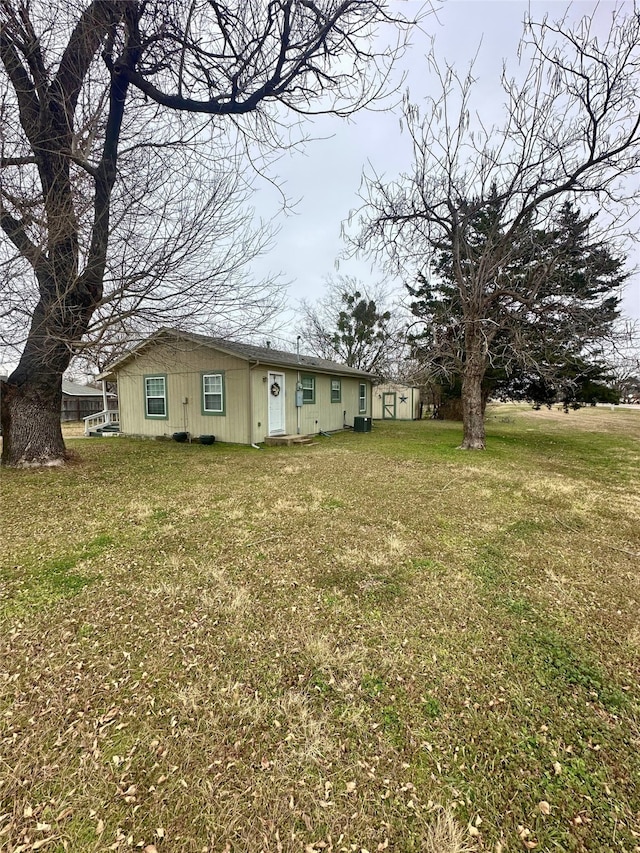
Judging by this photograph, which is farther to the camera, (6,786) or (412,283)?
(412,283)

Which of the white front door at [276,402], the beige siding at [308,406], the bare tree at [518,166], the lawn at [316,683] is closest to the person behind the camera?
the lawn at [316,683]

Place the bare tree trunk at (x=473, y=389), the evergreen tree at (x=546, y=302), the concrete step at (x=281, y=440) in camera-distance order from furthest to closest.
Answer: the concrete step at (x=281, y=440) < the bare tree trunk at (x=473, y=389) < the evergreen tree at (x=546, y=302)

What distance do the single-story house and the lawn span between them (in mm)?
18816

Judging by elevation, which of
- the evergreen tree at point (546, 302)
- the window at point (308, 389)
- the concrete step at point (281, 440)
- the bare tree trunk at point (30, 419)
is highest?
the evergreen tree at point (546, 302)

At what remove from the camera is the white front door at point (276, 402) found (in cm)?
1096

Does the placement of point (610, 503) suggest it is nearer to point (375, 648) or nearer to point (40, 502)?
point (375, 648)

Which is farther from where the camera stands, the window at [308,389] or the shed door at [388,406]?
the shed door at [388,406]

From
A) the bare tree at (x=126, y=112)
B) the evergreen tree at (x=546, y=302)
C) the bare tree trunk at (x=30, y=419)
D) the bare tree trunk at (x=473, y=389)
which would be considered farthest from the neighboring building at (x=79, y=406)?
the bare tree trunk at (x=473, y=389)

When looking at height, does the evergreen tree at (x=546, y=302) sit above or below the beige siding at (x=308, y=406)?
above

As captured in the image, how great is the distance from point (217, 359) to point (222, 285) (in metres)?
5.00

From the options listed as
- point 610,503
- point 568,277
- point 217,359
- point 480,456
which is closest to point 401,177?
point 568,277

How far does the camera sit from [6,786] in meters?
1.50

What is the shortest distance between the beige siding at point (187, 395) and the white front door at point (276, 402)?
861 millimetres

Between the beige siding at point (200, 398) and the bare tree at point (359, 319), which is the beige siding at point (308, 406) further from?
the bare tree at point (359, 319)
